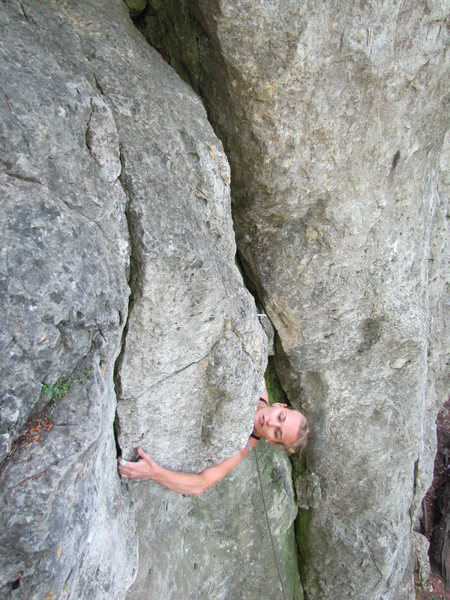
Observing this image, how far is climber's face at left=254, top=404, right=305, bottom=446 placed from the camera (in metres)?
4.20

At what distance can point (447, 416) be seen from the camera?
772cm

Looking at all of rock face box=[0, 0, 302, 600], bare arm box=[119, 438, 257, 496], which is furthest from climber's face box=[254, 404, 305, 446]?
rock face box=[0, 0, 302, 600]

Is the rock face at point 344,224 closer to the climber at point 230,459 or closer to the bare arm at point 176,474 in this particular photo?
the climber at point 230,459

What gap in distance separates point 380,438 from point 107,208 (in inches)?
136

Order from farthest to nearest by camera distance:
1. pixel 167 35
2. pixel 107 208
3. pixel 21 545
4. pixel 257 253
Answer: pixel 257 253
pixel 167 35
pixel 107 208
pixel 21 545

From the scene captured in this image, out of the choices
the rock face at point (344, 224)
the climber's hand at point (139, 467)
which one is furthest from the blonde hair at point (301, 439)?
Result: the climber's hand at point (139, 467)

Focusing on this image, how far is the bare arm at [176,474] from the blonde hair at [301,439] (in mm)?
652

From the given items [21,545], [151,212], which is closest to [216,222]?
[151,212]

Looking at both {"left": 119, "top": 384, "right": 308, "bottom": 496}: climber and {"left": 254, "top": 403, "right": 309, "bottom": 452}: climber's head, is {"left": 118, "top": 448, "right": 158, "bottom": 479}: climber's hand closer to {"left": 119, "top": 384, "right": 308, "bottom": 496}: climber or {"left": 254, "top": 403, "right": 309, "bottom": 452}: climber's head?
{"left": 119, "top": 384, "right": 308, "bottom": 496}: climber

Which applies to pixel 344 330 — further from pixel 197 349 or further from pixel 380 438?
pixel 197 349

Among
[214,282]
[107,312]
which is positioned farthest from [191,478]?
[107,312]

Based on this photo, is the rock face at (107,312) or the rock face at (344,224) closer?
the rock face at (107,312)

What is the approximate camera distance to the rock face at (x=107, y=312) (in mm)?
2102

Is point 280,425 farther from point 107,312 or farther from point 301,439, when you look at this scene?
point 107,312
